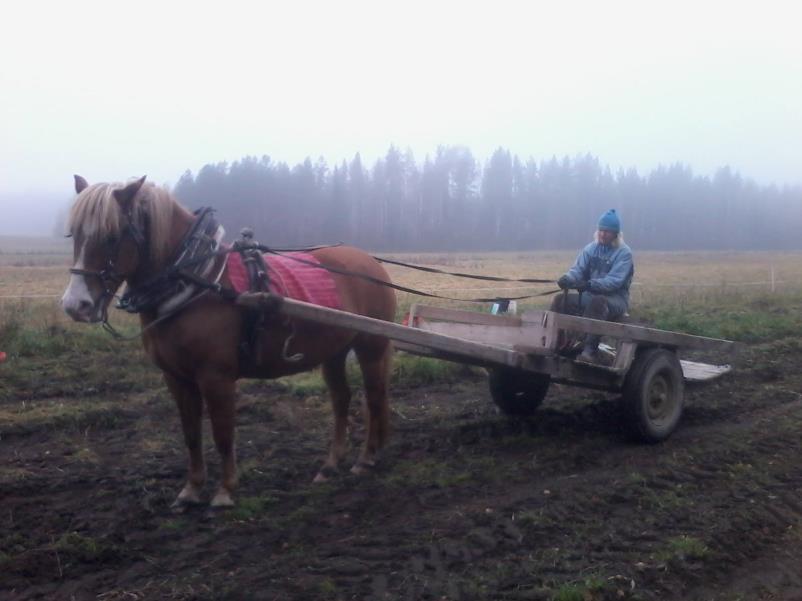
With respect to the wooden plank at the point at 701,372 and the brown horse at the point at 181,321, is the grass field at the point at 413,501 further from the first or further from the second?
the brown horse at the point at 181,321

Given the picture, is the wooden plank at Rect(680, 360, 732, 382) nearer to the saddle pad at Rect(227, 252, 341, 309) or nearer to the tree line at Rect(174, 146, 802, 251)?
the saddle pad at Rect(227, 252, 341, 309)

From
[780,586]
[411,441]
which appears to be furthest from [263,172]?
[780,586]

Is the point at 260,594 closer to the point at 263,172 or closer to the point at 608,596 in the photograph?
the point at 608,596

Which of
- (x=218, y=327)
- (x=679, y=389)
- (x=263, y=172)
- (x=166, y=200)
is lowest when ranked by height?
(x=679, y=389)

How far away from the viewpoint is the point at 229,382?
5.06 metres

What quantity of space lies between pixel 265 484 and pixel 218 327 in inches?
52.3

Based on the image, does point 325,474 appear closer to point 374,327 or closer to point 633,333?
point 374,327

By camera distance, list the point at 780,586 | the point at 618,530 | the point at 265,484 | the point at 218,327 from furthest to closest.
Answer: the point at 265,484, the point at 218,327, the point at 618,530, the point at 780,586

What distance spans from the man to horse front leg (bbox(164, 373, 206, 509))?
3.12 m

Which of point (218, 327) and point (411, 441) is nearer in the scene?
point (218, 327)

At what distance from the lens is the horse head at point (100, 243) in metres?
4.55

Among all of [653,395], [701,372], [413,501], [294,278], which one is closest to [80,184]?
[294,278]

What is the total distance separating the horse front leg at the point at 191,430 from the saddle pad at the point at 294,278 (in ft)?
2.51

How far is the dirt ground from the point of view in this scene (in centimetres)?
396
